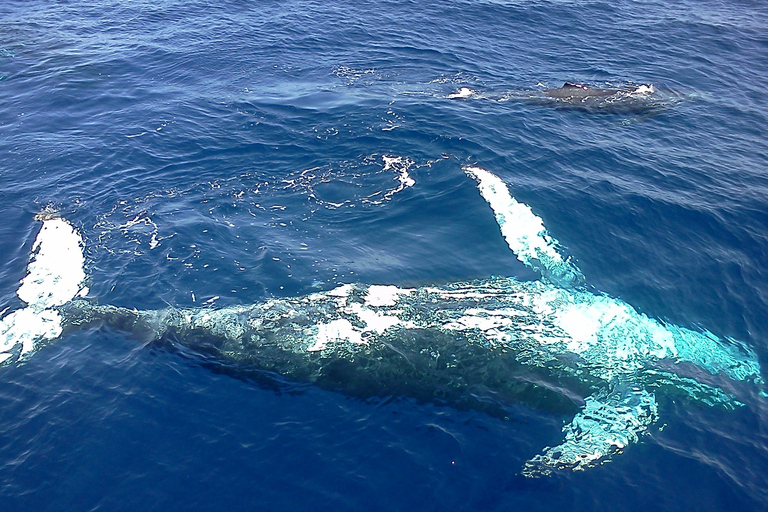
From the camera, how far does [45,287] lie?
149 ft

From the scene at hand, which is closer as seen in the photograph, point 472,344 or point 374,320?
point 472,344

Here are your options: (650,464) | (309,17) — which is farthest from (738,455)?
(309,17)

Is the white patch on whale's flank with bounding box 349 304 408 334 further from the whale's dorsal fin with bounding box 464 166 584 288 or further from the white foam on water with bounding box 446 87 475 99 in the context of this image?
the white foam on water with bounding box 446 87 475 99

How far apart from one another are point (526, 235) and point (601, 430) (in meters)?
19.9

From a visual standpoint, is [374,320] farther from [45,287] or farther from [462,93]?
[462,93]

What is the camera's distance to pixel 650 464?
32844 millimetres

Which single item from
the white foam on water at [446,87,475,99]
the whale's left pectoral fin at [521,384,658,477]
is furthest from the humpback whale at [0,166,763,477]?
the white foam on water at [446,87,475,99]

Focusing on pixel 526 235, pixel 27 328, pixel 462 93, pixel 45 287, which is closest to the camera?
pixel 27 328

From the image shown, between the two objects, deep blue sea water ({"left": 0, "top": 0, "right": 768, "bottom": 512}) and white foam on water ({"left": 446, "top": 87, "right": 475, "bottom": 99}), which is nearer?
deep blue sea water ({"left": 0, "top": 0, "right": 768, "bottom": 512})

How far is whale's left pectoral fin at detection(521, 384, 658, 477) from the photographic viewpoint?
32812 millimetres

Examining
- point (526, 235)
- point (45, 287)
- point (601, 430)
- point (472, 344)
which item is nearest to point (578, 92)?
point (526, 235)

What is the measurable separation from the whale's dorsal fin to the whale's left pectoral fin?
10817 millimetres

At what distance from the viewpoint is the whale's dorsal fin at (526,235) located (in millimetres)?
45875

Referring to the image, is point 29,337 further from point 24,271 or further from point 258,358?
point 258,358
